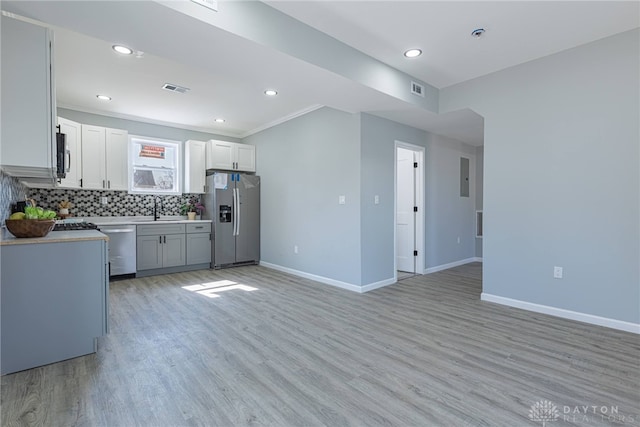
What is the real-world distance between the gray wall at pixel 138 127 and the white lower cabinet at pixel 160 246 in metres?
1.69

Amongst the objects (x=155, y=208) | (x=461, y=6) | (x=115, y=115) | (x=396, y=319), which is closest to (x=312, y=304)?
(x=396, y=319)

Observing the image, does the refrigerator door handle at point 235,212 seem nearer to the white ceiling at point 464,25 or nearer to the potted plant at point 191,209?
the potted plant at point 191,209

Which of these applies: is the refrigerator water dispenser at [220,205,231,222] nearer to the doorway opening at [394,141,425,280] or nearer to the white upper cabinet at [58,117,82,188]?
the white upper cabinet at [58,117,82,188]

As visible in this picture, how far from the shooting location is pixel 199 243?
18.0ft

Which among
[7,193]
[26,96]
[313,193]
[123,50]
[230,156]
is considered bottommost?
[7,193]

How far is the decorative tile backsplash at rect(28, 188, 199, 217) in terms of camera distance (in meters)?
4.66

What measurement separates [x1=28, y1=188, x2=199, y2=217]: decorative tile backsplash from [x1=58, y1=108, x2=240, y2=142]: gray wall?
107 cm

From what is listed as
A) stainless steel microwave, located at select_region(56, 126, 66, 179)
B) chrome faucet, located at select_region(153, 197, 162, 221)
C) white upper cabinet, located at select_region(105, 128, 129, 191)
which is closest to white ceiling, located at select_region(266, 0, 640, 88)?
stainless steel microwave, located at select_region(56, 126, 66, 179)

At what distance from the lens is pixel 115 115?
5102mm

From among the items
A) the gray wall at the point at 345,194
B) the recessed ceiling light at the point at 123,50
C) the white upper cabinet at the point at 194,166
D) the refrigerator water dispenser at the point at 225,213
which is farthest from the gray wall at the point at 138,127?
the recessed ceiling light at the point at 123,50

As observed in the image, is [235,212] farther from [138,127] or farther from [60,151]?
[60,151]

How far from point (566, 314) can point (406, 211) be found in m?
2.63

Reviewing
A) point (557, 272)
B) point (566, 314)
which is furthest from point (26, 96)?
point (566, 314)

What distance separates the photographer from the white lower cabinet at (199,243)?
537 cm
